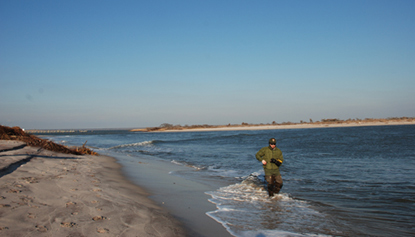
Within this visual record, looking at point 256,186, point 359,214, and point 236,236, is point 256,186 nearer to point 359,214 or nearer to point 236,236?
point 359,214

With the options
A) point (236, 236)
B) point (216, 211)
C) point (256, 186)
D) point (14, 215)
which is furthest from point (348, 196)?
point (14, 215)

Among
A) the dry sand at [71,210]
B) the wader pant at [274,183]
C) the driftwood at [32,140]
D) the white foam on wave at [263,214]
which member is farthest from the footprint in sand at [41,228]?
the driftwood at [32,140]

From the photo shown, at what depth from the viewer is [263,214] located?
6.50m

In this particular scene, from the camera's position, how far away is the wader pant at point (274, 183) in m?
8.04

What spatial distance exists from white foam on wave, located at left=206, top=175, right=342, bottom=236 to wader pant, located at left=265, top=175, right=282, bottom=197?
0.18 metres

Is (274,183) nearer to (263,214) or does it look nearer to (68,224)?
(263,214)

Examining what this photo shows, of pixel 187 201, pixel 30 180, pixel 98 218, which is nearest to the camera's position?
pixel 98 218

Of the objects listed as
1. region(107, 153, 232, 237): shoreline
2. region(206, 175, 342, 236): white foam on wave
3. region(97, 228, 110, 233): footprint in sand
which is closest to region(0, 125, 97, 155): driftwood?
region(107, 153, 232, 237): shoreline

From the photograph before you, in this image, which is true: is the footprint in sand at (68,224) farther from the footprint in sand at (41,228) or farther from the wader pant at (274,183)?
the wader pant at (274,183)

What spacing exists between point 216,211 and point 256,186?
11.5ft

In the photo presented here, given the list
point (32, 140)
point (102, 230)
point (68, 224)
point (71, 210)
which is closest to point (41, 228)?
point (68, 224)

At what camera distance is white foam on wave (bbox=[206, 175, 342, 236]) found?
17.7 feet

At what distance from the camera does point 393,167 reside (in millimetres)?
12570

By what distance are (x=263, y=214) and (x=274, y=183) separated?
71.6 inches
